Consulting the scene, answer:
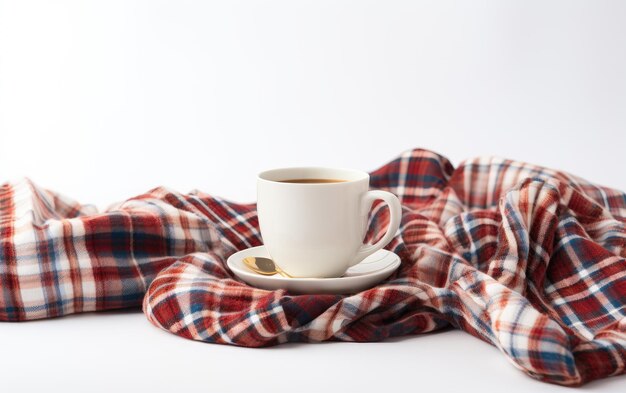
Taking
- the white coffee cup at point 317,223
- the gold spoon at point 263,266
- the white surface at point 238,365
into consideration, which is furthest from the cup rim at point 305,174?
the white surface at point 238,365

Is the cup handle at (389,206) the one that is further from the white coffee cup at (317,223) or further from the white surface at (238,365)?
the white surface at (238,365)

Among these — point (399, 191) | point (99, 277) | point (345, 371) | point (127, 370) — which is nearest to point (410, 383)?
point (345, 371)

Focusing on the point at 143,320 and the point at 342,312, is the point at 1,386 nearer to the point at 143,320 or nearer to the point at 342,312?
the point at 143,320

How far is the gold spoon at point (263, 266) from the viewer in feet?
5.89

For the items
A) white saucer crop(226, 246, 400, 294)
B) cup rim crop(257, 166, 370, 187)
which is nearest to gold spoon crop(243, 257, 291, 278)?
white saucer crop(226, 246, 400, 294)

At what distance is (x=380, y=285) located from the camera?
5.89 ft

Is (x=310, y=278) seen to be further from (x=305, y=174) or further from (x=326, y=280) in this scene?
(x=305, y=174)

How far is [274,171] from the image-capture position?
181cm

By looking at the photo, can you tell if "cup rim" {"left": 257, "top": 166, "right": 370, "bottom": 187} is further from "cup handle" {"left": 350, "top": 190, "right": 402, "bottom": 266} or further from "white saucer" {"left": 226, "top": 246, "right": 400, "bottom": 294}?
"white saucer" {"left": 226, "top": 246, "right": 400, "bottom": 294}

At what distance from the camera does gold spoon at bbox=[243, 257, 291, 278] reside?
1.79m

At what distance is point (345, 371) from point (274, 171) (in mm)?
452

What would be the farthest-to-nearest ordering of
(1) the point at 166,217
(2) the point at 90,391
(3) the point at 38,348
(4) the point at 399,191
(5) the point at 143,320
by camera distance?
(4) the point at 399,191
(1) the point at 166,217
(5) the point at 143,320
(3) the point at 38,348
(2) the point at 90,391

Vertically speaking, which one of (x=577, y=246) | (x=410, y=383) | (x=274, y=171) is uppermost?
(x=274, y=171)

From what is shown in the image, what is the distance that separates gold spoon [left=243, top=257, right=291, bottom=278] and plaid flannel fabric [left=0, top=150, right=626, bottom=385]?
2.0 inches
